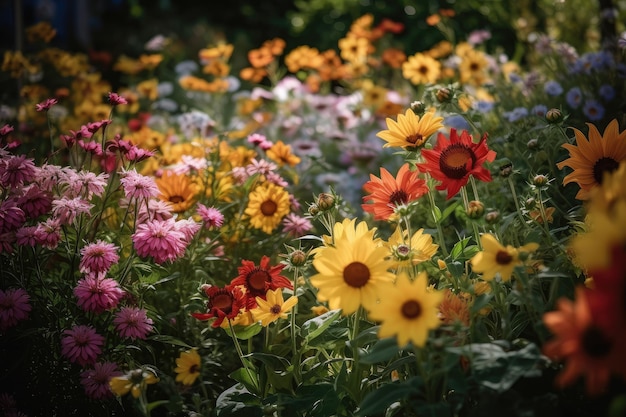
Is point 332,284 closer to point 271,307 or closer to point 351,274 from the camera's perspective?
point 351,274

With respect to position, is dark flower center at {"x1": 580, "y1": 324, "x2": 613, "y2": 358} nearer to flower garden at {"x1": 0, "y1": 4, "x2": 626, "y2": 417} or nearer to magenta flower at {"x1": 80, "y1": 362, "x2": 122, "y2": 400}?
flower garden at {"x1": 0, "y1": 4, "x2": 626, "y2": 417}

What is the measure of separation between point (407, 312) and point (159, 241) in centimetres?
74

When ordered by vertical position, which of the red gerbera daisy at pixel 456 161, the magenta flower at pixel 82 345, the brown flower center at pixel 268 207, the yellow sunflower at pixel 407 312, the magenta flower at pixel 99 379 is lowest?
the magenta flower at pixel 99 379

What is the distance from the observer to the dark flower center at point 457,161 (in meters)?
1.39

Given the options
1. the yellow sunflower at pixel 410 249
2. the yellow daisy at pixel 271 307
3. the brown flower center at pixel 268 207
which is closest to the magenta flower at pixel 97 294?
the yellow daisy at pixel 271 307

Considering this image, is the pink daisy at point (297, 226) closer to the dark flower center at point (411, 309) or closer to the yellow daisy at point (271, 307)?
the yellow daisy at point (271, 307)

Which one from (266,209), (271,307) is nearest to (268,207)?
(266,209)

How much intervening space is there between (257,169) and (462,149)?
0.90m

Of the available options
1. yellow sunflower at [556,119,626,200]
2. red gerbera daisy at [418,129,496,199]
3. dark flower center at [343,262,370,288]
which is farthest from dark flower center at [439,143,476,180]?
dark flower center at [343,262,370,288]

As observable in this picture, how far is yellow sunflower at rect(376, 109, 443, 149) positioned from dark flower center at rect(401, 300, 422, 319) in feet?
1.77

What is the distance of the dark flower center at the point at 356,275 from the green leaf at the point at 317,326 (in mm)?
303

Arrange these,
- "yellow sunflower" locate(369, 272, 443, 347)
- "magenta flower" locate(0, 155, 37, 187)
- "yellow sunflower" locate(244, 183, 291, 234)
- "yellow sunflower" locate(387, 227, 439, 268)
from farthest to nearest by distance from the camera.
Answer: "yellow sunflower" locate(244, 183, 291, 234)
"magenta flower" locate(0, 155, 37, 187)
"yellow sunflower" locate(387, 227, 439, 268)
"yellow sunflower" locate(369, 272, 443, 347)

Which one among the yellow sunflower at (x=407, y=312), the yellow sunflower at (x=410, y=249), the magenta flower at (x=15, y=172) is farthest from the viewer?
the magenta flower at (x=15, y=172)

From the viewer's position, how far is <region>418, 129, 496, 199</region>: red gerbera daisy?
4.57 ft
